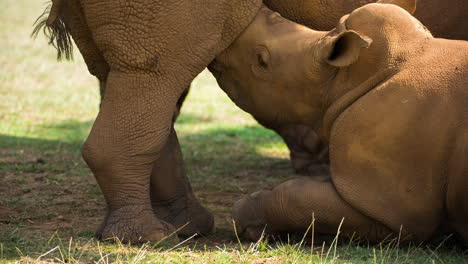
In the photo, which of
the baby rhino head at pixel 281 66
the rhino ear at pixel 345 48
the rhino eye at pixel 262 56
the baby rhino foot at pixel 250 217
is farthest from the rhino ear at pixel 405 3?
the baby rhino foot at pixel 250 217

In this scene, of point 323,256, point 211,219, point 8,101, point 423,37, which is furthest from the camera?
point 8,101

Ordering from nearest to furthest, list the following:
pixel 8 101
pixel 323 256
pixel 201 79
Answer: pixel 323 256, pixel 8 101, pixel 201 79

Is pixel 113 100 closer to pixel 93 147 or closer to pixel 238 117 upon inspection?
pixel 93 147

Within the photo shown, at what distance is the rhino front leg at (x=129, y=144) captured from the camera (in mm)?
4684

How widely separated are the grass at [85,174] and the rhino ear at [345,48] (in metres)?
0.94

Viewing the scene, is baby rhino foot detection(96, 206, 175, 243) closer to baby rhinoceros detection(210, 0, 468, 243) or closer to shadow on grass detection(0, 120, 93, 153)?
baby rhinoceros detection(210, 0, 468, 243)

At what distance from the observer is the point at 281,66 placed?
487 centimetres

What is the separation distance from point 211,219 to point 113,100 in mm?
941

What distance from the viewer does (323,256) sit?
4297mm

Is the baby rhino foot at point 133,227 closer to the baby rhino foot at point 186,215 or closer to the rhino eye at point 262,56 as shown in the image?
the baby rhino foot at point 186,215

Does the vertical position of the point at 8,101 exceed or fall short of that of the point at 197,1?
it falls short

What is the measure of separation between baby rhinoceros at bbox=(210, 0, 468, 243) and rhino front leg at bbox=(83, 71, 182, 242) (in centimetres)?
57

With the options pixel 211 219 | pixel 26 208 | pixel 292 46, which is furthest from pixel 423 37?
pixel 26 208

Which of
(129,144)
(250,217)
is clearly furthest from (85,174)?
(250,217)
